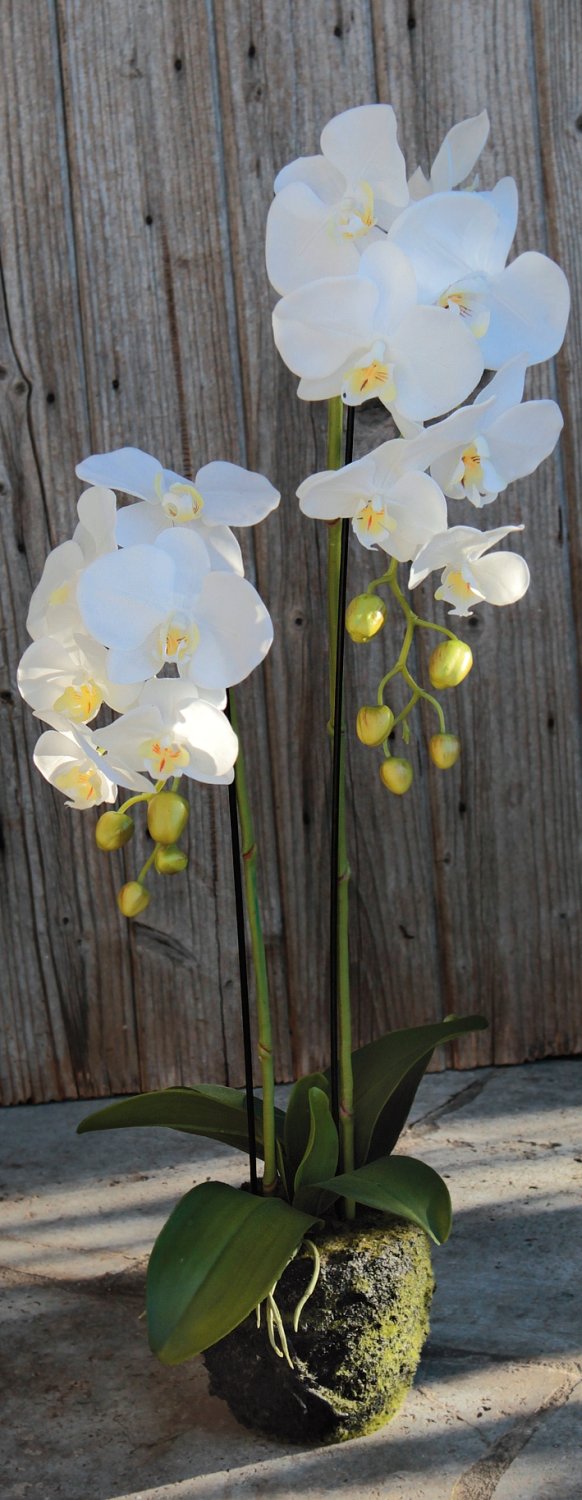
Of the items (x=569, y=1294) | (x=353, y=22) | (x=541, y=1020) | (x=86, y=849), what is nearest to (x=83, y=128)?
(x=353, y=22)

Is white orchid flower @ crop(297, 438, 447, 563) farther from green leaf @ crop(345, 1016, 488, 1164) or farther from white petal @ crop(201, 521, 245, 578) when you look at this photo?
green leaf @ crop(345, 1016, 488, 1164)

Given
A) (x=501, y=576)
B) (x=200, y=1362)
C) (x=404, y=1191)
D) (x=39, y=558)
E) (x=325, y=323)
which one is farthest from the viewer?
(x=39, y=558)

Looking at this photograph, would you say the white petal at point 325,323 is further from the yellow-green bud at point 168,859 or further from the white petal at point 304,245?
the yellow-green bud at point 168,859

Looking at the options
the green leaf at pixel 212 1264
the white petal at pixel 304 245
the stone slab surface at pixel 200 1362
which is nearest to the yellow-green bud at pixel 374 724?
the white petal at pixel 304 245

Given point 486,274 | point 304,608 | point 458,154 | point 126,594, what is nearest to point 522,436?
point 486,274

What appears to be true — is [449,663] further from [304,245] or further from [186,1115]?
[186,1115]

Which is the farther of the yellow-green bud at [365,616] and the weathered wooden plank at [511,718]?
the weathered wooden plank at [511,718]
